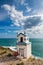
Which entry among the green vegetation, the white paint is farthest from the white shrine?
the green vegetation

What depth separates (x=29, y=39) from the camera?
2098 millimetres

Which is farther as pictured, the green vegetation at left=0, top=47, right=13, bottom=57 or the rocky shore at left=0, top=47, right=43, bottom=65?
the green vegetation at left=0, top=47, right=13, bottom=57

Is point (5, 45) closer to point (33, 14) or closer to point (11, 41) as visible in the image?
point (11, 41)

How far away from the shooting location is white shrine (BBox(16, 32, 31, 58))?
2.03 metres

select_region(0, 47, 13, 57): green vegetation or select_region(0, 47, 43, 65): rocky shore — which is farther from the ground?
select_region(0, 47, 13, 57): green vegetation

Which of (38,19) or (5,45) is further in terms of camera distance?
(5,45)

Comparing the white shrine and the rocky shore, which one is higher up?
the white shrine

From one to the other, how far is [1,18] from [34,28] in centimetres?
59

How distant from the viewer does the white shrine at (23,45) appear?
2.03m

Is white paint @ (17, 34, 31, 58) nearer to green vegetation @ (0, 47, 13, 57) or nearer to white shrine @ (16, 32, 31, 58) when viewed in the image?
white shrine @ (16, 32, 31, 58)

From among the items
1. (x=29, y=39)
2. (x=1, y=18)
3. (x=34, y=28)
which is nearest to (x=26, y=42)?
(x=29, y=39)

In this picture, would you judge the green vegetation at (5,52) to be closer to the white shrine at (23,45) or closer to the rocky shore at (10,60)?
the rocky shore at (10,60)

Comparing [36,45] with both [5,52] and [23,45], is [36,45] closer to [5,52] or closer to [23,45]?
[23,45]

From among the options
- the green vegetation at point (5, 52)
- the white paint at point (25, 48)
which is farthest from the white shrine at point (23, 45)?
the green vegetation at point (5, 52)
